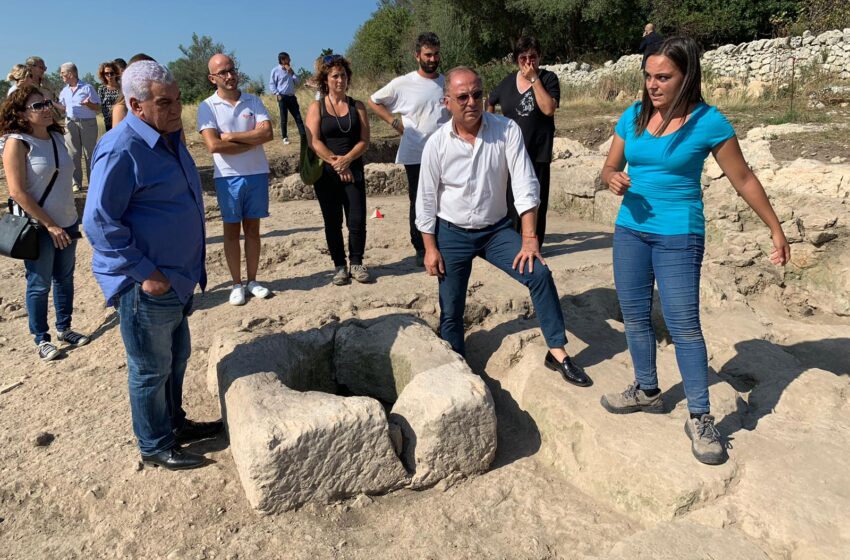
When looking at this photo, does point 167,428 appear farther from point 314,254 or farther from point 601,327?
point 314,254

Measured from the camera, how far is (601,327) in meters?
4.23

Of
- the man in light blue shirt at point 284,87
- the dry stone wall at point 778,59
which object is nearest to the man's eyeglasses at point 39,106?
the man in light blue shirt at point 284,87

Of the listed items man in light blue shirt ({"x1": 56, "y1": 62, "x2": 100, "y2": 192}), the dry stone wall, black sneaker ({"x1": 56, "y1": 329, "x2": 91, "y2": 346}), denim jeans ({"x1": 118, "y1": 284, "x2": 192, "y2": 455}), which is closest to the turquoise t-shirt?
denim jeans ({"x1": 118, "y1": 284, "x2": 192, "y2": 455})

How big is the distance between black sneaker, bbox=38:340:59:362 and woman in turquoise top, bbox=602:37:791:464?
3723 mm

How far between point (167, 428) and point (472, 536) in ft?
5.06

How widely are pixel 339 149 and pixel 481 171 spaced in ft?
5.97

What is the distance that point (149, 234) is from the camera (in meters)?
2.72

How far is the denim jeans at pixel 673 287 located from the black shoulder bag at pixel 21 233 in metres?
3.56

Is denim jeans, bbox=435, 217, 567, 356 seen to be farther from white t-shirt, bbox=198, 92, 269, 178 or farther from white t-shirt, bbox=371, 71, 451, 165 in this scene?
white t-shirt, bbox=198, 92, 269, 178

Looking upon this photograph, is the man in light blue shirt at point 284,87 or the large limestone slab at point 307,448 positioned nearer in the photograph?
the large limestone slab at point 307,448

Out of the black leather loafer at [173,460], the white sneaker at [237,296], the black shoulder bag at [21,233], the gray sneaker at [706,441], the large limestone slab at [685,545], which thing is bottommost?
the large limestone slab at [685,545]

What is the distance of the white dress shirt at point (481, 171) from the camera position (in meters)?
3.32

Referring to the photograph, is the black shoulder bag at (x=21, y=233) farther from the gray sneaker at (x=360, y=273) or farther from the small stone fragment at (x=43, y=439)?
the gray sneaker at (x=360, y=273)

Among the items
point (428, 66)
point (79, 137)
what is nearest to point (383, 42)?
point (79, 137)
